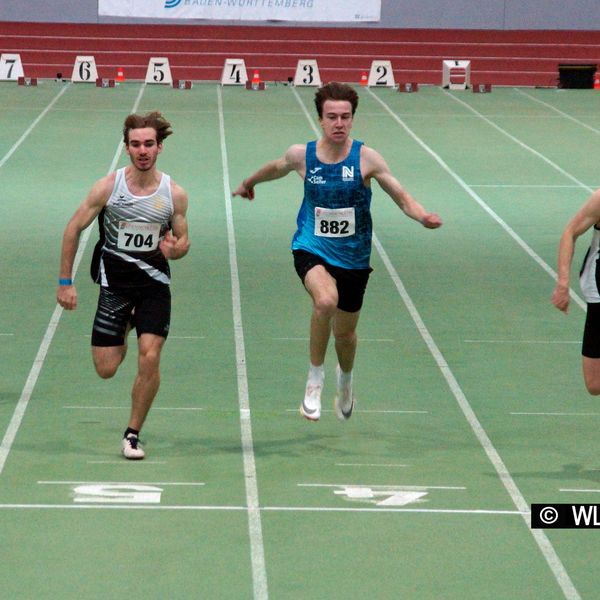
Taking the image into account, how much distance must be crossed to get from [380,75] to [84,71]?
6.52 metres

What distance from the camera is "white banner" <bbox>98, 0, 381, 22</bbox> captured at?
36.9m


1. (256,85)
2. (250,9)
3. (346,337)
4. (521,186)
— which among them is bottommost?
(256,85)

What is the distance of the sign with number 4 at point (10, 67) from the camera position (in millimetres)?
33469

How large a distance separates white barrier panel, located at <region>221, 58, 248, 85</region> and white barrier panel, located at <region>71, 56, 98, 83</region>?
2838 mm

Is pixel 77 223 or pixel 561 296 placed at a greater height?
pixel 77 223

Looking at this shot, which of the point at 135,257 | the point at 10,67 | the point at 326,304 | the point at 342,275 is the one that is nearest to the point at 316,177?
the point at 342,275

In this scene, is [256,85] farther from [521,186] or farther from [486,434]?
[486,434]

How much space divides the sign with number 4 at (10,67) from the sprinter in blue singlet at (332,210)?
25257 mm

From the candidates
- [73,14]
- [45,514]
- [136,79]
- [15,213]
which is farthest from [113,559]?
[73,14]

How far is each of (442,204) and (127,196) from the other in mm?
10912

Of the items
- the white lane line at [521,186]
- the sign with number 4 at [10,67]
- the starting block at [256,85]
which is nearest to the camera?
the white lane line at [521,186]

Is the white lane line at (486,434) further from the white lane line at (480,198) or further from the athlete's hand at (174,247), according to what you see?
the athlete's hand at (174,247)

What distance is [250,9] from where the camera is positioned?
36938 millimetres

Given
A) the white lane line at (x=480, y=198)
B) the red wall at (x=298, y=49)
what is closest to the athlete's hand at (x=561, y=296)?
the white lane line at (x=480, y=198)
